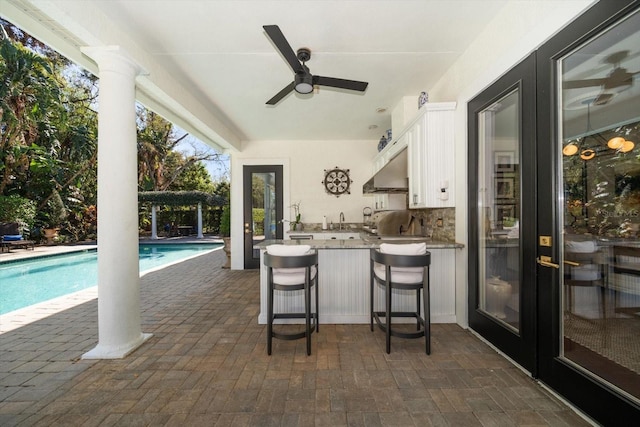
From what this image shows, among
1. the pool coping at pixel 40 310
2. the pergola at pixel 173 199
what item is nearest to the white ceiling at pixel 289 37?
the pool coping at pixel 40 310

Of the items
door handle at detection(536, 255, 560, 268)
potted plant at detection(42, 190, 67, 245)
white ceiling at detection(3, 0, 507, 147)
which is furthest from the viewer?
potted plant at detection(42, 190, 67, 245)

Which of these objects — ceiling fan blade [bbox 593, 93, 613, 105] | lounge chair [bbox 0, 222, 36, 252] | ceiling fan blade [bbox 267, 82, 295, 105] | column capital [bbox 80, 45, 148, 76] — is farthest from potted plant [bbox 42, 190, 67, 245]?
ceiling fan blade [bbox 593, 93, 613, 105]

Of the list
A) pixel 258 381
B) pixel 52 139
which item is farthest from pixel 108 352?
pixel 52 139

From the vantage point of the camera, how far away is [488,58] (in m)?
2.54

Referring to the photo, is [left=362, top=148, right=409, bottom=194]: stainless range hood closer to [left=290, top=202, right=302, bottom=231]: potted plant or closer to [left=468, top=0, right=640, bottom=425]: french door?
[left=468, top=0, right=640, bottom=425]: french door

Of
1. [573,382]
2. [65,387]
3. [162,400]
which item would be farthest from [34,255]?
[573,382]

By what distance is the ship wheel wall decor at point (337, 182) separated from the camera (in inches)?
251

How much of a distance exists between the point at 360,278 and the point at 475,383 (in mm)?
1431

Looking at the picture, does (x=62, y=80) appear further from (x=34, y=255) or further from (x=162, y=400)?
(x=162, y=400)

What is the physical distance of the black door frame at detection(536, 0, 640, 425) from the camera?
1.60 meters

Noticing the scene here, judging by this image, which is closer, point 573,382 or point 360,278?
point 573,382

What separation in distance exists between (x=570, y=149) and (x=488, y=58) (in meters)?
1.27

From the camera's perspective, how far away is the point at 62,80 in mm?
9703

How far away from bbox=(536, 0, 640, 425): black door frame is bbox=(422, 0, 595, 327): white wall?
0.36 feet
